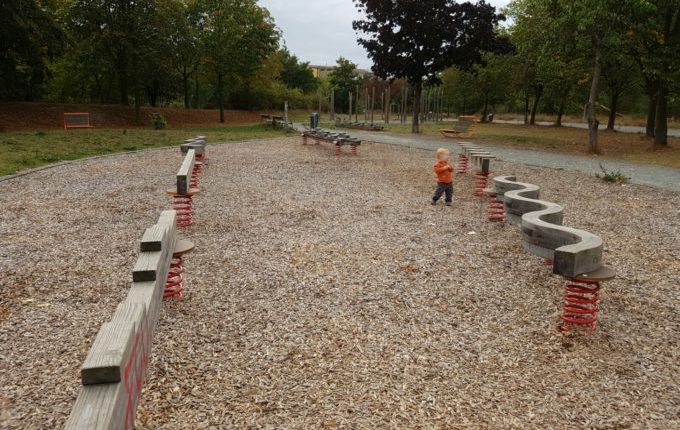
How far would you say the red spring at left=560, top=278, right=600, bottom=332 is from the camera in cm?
373

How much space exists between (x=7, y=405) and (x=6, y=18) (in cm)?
2272

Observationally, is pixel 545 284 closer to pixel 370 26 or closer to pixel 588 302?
pixel 588 302

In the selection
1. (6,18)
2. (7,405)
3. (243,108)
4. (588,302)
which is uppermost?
(6,18)

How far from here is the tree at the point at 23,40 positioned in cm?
2056

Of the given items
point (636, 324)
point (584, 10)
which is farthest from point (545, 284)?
point (584, 10)

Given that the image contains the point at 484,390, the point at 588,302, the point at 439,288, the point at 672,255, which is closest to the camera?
the point at 484,390

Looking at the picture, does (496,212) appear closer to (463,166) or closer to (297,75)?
(463,166)

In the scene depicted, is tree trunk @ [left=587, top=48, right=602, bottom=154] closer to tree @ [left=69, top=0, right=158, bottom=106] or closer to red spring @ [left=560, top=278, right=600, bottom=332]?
red spring @ [left=560, top=278, right=600, bottom=332]

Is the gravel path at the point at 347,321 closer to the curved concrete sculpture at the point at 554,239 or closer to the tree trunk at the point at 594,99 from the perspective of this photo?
the curved concrete sculpture at the point at 554,239

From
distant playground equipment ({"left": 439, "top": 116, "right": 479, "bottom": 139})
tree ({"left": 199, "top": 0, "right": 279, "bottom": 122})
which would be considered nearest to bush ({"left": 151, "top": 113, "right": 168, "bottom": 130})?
tree ({"left": 199, "top": 0, "right": 279, "bottom": 122})

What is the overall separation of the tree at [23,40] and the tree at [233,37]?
921 cm

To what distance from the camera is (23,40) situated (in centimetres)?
2205

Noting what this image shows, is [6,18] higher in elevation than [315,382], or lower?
higher

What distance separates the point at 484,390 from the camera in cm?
302
